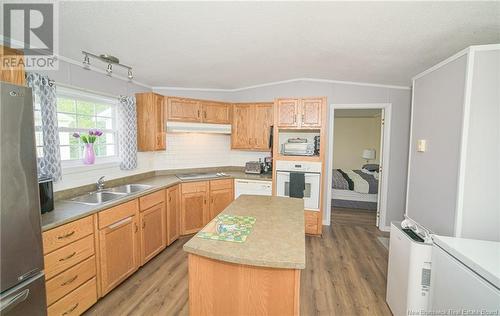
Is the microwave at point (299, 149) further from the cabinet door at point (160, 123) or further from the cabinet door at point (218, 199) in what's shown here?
the cabinet door at point (160, 123)

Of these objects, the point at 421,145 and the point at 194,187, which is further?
the point at 194,187

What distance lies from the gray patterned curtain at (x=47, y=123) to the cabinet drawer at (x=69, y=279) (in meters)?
0.88

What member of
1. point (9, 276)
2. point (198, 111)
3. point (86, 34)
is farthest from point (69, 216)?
point (198, 111)

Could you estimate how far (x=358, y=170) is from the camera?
6.17 metres

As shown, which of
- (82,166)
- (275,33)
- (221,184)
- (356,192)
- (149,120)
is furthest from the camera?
(356,192)

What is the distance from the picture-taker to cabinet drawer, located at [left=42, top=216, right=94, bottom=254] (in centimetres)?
155

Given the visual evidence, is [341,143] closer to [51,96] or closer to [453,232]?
[453,232]

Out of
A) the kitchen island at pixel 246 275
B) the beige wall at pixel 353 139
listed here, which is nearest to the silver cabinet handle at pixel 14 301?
the kitchen island at pixel 246 275

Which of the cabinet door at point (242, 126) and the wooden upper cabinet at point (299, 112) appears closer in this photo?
the wooden upper cabinet at point (299, 112)

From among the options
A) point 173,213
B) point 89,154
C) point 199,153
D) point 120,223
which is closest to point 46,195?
point 120,223

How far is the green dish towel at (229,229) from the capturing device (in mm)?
1396

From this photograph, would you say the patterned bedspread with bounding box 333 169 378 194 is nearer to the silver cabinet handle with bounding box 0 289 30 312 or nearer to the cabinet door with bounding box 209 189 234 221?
the cabinet door with bounding box 209 189 234 221

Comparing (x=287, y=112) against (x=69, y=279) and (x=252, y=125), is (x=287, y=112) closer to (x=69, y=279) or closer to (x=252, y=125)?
(x=252, y=125)

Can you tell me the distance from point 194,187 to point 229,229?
1.94 m
